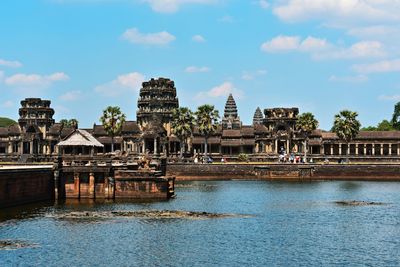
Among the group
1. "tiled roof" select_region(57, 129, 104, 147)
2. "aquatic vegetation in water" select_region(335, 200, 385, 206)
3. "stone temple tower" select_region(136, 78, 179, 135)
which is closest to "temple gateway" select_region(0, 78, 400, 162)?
"stone temple tower" select_region(136, 78, 179, 135)

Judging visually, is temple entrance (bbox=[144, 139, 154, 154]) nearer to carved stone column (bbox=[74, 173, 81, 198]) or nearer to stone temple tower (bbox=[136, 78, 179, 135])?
stone temple tower (bbox=[136, 78, 179, 135])

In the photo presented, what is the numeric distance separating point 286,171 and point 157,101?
4726 cm

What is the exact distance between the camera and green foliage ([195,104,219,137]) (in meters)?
133

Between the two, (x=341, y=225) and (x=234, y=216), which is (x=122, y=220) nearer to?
(x=234, y=216)

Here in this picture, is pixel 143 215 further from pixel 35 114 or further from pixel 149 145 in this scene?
pixel 35 114

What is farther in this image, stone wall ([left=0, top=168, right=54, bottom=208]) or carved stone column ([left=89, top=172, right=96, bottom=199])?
carved stone column ([left=89, top=172, right=96, bottom=199])

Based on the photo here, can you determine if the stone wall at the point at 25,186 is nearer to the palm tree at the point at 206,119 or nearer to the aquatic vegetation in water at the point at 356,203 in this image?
the aquatic vegetation in water at the point at 356,203

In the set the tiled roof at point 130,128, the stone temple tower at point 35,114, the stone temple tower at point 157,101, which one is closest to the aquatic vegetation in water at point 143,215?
the tiled roof at point 130,128

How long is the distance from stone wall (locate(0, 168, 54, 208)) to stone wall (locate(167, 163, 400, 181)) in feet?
160

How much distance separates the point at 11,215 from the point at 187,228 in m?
17.6

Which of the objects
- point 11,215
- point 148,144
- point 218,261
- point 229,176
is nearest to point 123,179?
point 11,215

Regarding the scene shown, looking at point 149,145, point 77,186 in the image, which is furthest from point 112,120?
point 77,186

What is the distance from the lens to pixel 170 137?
151 m

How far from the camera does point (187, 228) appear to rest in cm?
5262
